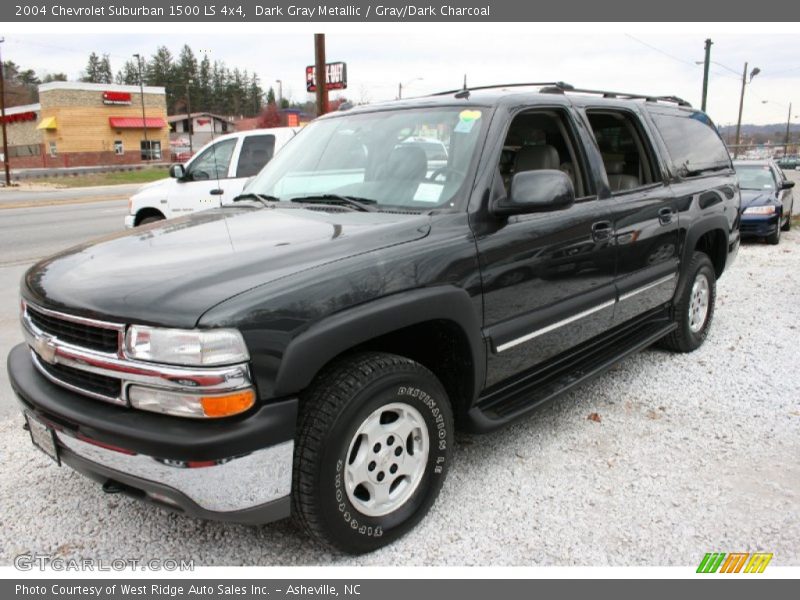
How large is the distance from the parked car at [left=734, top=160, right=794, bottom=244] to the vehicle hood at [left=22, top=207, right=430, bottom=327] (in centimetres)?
1066

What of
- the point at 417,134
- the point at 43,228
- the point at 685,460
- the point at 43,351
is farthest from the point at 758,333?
the point at 43,228

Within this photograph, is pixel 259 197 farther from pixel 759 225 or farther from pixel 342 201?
pixel 759 225

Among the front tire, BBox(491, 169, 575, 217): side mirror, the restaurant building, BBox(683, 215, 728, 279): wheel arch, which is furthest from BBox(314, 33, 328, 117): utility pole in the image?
the restaurant building

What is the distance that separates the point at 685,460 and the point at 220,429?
257 centimetres

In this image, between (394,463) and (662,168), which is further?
(662,168)

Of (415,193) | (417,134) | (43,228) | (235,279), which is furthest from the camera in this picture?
(43,228)

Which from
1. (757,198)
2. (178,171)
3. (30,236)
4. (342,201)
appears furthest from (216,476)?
(757,198)

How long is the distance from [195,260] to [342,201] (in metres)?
0.98

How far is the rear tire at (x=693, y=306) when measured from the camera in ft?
16.2

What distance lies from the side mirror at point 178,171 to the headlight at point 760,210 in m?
9.57

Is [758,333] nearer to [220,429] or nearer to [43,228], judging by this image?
[220,429]

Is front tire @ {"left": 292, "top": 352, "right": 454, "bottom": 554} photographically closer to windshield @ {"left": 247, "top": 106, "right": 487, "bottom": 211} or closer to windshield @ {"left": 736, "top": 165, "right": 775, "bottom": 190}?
windshield @ {"left": 247, "top": 106, "right": 487, "bottom": 211}

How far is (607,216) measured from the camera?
381 cm

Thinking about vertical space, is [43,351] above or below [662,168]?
below
